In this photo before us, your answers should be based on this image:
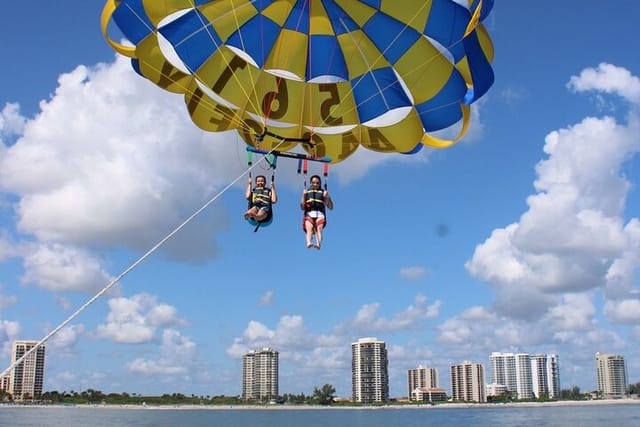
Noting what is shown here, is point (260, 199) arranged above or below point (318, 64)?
below

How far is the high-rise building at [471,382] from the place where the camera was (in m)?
188

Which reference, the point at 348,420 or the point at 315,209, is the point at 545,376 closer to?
the point at 348,420

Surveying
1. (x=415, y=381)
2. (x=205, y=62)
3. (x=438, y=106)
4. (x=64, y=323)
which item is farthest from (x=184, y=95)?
(x=415, y=381)

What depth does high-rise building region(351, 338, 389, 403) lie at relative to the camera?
163 meters

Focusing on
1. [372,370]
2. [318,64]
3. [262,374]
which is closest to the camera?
[318,64]

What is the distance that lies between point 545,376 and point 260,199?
199 meters

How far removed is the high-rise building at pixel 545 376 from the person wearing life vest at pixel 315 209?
19375cm

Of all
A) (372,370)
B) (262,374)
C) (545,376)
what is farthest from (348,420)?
(545,376)

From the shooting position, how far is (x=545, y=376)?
195500 mm

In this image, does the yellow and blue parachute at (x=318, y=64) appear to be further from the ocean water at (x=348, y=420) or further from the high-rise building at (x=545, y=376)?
the high-rise building at (x=545, y=376)

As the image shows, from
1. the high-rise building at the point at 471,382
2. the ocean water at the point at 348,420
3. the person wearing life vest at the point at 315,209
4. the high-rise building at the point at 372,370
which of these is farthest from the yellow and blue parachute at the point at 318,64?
the high-rise building at the point at 471,382

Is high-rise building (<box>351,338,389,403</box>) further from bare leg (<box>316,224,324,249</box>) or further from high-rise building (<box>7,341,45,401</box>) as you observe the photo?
bare leg (<box>316,224,324,249</box>)

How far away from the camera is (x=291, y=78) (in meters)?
13.8

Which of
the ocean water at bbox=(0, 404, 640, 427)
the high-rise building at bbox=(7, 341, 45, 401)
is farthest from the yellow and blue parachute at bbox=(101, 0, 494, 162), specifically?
the high-rise building at bbox=(7, 341, 45, 401)
